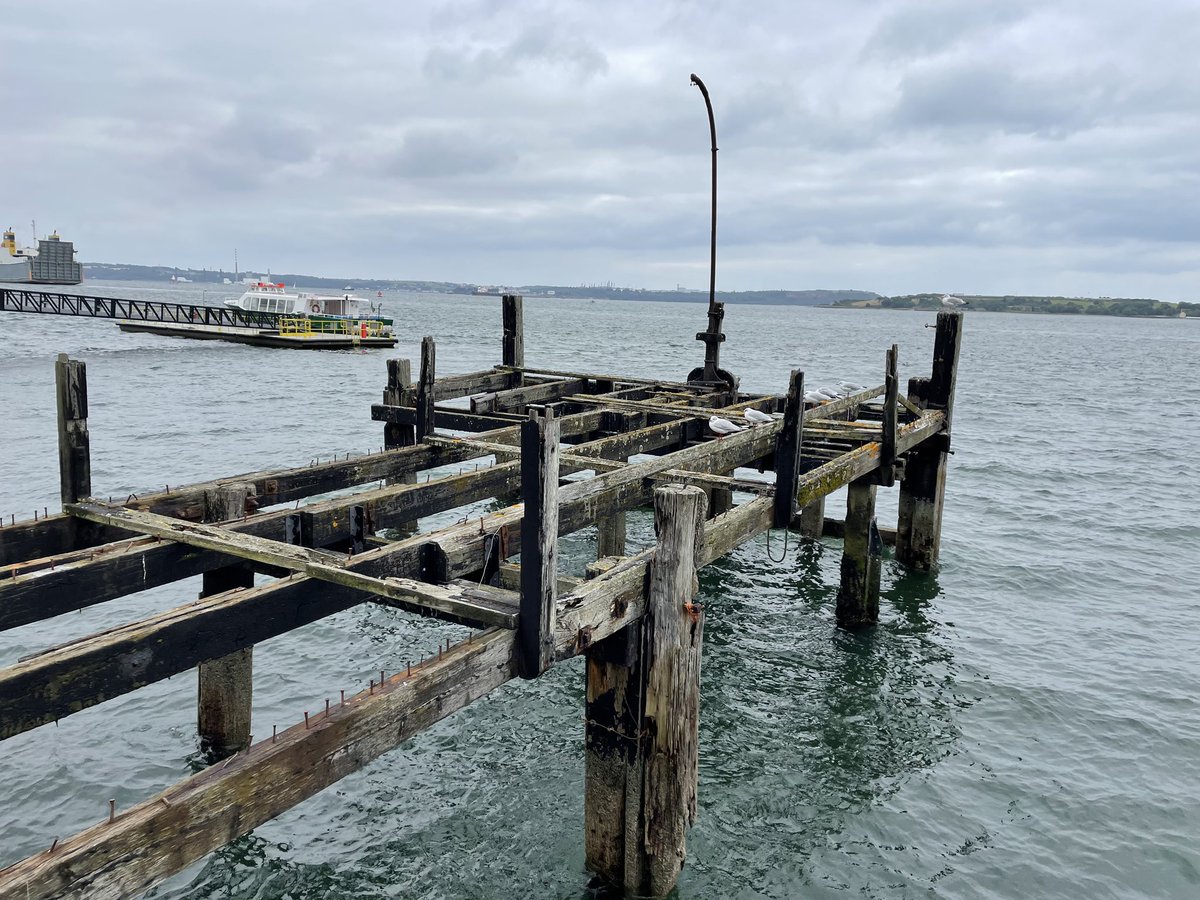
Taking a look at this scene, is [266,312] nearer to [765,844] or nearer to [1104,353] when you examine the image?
[765,844]

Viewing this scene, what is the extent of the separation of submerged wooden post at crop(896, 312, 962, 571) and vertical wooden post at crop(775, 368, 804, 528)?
5628 mm

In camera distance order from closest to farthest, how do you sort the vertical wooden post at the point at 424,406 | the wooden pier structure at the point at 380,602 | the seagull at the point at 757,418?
the wooden pier structure at the point at 380,602
the vertical wooden post at the point at 424,406
the seagull at the point at 757,418

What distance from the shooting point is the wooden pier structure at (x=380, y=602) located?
3.90 metres

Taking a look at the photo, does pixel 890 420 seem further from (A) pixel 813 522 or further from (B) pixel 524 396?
(B) pixel 524 396

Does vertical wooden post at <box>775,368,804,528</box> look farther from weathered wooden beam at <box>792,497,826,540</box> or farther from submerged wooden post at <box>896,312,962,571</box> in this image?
weathered wooden beam at <box>792,497,826,540</box>

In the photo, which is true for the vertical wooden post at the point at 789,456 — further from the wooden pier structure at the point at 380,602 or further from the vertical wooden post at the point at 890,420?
the vertical wooden post at the point at 890,420

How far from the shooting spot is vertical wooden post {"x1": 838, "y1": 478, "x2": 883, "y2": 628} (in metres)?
11.8

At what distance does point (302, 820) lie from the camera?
7.37m

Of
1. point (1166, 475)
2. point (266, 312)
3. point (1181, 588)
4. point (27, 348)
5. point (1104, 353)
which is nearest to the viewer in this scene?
point (1181, 588)

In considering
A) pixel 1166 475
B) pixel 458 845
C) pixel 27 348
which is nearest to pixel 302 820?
pixel 458 845

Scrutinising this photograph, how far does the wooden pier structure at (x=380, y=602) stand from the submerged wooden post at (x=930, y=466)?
4827 mm

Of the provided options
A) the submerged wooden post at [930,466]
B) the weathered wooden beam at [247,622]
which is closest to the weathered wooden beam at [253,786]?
the weathered wooden beam at [247,622]

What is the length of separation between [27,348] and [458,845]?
54.5 metres

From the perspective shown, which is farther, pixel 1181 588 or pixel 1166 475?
pixel 1166 475
